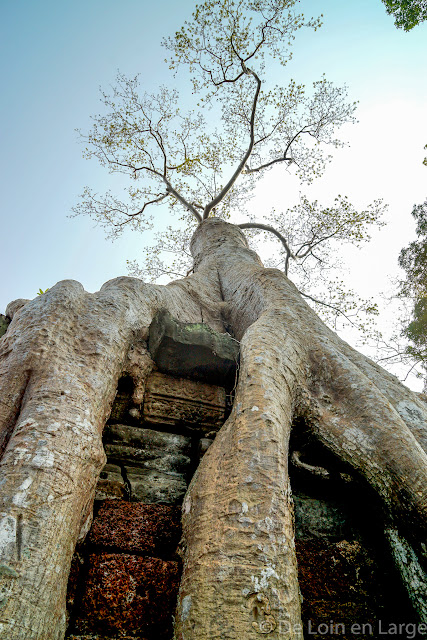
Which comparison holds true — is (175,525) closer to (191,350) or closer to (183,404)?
(183,404)

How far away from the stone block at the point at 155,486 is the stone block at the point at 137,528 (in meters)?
0.14

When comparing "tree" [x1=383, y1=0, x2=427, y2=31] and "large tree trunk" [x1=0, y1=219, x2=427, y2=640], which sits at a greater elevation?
"tree" [x1=383, y1=0, x2=427, y2=31]

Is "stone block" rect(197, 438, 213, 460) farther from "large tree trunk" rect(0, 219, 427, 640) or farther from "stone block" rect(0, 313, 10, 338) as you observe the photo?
"stone block" rect(0, 313, 10, 338)

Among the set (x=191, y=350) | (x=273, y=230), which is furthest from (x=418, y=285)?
(x=191, y=350)

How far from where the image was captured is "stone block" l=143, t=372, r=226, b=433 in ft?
7.47

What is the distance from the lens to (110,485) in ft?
5.94

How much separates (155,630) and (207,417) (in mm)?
1158

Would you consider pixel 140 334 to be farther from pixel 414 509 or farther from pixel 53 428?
pixel 414 509

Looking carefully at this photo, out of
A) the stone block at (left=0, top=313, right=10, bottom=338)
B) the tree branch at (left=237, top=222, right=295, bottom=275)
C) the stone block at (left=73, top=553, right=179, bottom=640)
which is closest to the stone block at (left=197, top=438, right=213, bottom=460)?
the stone block at (left=73, top=553, right=179, bottom=640)

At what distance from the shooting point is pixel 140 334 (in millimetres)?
2396

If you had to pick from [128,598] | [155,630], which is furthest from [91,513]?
[155,630]

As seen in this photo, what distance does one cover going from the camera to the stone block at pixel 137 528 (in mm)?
1558

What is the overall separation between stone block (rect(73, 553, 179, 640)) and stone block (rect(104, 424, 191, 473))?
1.97 ft

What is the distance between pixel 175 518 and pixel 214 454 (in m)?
0.35
